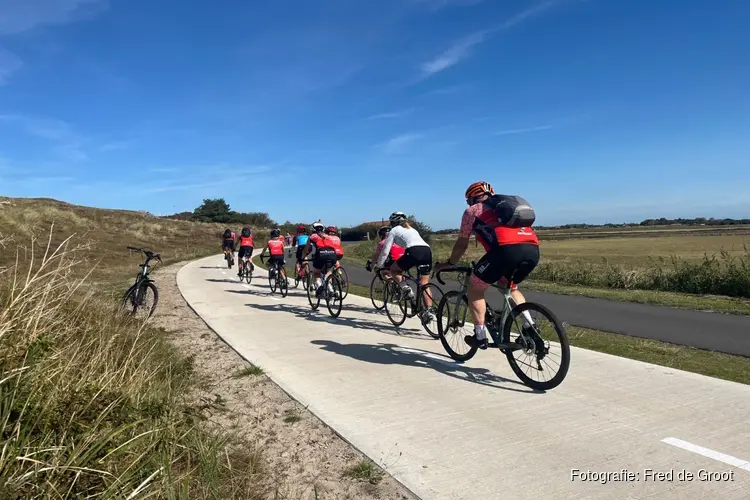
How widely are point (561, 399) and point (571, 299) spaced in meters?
8.84

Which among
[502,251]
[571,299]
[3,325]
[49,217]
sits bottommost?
[571,299]

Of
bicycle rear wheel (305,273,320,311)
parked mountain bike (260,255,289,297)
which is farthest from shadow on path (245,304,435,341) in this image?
parked mountain bike (260,255,289,297)

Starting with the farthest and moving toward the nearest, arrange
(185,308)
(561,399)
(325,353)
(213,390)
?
(185,308) < (325,353) < (213,390) < (561,399)

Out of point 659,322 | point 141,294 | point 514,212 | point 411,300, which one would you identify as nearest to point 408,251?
point 411,300

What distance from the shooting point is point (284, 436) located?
4.18 m

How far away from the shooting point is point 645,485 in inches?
124

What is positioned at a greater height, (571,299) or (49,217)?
(49,217)

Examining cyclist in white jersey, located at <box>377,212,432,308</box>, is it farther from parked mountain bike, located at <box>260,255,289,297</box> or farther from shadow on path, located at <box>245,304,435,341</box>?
parked mountain bike, located at <box>260,255,289,297</box>

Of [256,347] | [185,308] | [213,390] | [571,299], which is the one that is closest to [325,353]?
[256,347]

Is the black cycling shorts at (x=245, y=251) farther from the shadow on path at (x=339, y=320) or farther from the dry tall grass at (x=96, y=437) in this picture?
the dry tall grass at (x=96, y=437)

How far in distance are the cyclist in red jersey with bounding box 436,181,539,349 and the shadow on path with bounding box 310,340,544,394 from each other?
1.25ft

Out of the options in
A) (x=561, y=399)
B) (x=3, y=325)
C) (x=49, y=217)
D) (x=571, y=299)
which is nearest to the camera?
(x=3, y=325)

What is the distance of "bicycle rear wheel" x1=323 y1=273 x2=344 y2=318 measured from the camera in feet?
32.8

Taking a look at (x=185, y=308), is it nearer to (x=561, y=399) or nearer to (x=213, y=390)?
(x=213, y=390)
